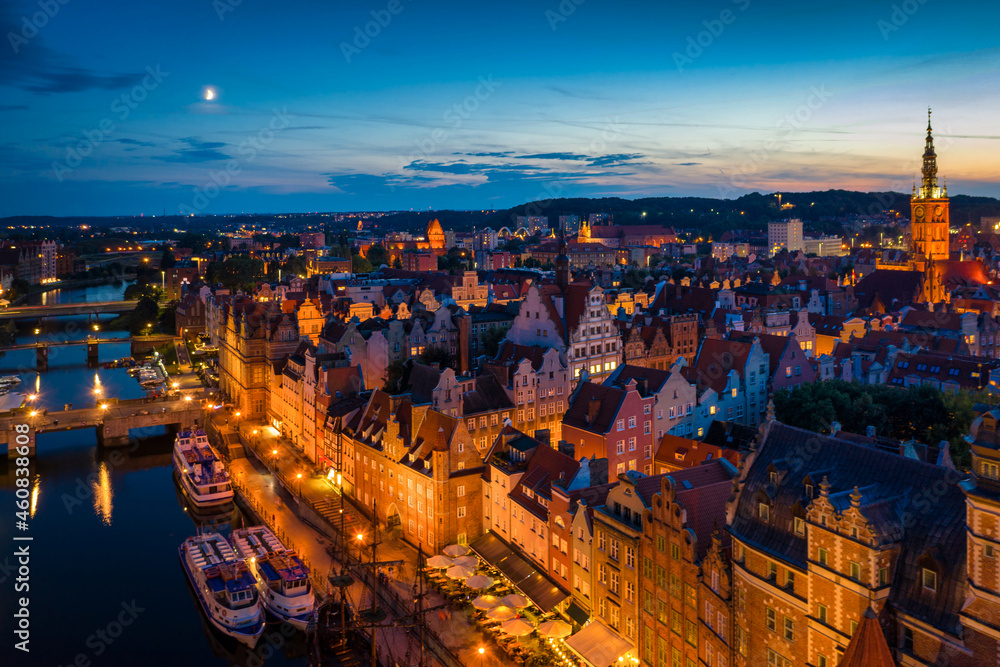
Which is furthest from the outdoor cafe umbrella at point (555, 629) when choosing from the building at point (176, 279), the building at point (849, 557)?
the building at point (176, 279)

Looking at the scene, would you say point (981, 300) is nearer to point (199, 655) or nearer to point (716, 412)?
point (716, 412)

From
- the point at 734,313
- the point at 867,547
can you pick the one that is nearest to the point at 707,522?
the point at 867,547

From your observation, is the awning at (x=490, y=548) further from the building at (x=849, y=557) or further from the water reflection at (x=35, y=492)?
the water reflection at (x=35, y=492)

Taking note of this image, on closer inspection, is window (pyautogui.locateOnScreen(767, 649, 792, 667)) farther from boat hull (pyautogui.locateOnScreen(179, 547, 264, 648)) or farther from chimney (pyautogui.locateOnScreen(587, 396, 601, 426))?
boat hull (pyautogui.locateOnScreen(179, 547, 264, 648))

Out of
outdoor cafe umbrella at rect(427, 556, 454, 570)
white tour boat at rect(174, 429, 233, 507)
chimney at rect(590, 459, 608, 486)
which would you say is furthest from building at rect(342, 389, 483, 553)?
white tour boat at rect(174, 429, 233, 507)

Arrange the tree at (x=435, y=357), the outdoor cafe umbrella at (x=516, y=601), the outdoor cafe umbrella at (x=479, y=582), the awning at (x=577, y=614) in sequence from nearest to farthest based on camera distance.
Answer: the awning at (x=577, y=614) → the outdoor cafe umbrella at (x=516, y=601) → the outdoor cafe umbrella at (x=479, y=582) → the tree at (x=435, y=357)

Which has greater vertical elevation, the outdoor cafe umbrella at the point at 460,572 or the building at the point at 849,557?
the building at the point at 849,557
